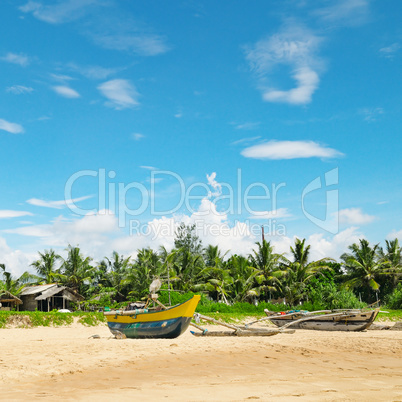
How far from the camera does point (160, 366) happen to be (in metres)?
9.75

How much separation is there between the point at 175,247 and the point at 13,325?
78.9 feet

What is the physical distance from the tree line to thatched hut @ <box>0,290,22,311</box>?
45 centimetres

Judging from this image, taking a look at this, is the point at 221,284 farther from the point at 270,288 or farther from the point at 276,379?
the point at 276,379

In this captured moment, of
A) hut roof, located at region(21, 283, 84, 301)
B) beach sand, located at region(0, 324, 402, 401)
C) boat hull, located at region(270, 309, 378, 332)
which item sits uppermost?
beach sand, located at region(0, 324, 402, 401)

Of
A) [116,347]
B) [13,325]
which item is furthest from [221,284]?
[116,347]

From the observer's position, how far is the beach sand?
649 centimetres

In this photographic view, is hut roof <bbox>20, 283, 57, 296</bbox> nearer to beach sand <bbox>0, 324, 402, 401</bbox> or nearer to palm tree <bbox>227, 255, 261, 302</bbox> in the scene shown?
palm tree <bbox>227, 255, 261, 302</bbox>

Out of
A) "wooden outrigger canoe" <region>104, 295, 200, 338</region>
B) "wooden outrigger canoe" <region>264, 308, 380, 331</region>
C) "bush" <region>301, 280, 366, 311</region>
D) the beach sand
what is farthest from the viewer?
"bush" <region>301, 280, 366, 311</region>

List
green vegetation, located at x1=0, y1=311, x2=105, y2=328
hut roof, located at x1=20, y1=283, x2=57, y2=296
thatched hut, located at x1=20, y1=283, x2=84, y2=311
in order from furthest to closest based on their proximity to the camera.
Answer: thatched hut, located at x1=20, y1=283, x2=84, y2=311
hut roof, located at x1=20, y1=283, x2=57, y2=296
green vegetation, located at x1=0, y1=311, x2=105, y2=328

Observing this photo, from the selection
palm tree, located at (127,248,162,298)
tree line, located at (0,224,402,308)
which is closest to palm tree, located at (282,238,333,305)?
tree line, located at (0,224,402,308)

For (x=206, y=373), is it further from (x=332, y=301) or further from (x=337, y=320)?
(x=332, y=301)

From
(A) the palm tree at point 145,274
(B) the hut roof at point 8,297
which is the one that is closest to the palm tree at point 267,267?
(A) the palm tree at point 145,274

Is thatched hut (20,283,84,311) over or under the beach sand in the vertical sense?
under

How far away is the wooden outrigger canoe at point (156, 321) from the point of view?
53.1 ft
